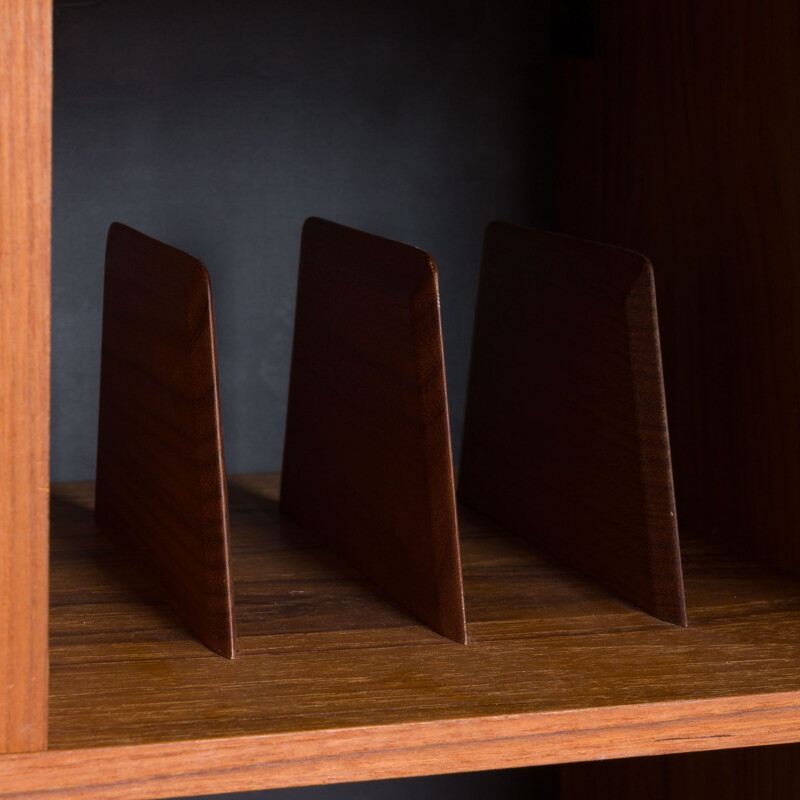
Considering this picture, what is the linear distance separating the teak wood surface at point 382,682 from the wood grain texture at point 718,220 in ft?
0.30

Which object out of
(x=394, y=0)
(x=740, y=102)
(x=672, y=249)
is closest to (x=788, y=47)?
(x=740, y=102)

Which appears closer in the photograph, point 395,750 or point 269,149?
point 395,750

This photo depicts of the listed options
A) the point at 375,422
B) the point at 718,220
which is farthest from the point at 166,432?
the point at 718,220

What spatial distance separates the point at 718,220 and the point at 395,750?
0.48 m

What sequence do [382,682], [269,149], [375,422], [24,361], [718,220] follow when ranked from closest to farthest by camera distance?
[24,361], [382,682], [375,422], [718,220], [269,149]

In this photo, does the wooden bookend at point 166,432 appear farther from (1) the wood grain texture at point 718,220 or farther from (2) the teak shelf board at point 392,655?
(1) the wood grain texture at point 718,220

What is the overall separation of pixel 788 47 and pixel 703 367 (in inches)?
9.3

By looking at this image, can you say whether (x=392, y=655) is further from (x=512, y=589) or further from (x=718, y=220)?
(x=718, y=220)

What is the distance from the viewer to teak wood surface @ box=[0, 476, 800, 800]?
0.52 meters

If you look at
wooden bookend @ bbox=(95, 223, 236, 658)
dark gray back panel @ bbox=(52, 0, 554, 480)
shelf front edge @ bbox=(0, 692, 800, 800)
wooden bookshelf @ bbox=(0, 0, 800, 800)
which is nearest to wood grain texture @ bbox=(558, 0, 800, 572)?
wooden bookshelf @ bbox=(0, 0, 800, 800)

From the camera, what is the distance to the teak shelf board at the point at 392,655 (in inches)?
21.5

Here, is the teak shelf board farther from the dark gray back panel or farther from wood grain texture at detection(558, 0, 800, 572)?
the dark gray back panel

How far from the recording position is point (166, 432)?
2.23 ft

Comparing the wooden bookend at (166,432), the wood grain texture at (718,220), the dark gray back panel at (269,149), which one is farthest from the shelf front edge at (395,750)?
the dark gray back panel at (269,149)
